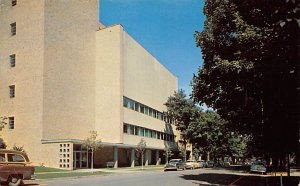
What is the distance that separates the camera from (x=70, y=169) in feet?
135

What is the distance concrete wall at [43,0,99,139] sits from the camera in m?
45.9

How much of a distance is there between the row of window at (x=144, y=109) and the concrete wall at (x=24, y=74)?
14.5m

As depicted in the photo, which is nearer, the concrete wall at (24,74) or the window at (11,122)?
the concrete wall at (24,74)

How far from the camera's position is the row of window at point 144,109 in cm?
5709

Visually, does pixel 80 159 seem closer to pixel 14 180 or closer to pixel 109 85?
pixel 109 85

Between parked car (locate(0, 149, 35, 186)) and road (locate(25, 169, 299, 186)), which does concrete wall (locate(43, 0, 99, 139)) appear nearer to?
road (locate(25, 169, 299, 186))

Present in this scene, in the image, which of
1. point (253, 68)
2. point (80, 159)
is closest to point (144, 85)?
point (80, 159)

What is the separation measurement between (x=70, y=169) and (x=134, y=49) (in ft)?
84.2

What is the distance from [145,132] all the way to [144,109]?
393cm

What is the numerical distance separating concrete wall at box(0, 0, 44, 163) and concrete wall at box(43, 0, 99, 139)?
98 cm

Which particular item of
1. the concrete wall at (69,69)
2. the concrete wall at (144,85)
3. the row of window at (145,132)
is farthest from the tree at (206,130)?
the concrete wall at (69,69)

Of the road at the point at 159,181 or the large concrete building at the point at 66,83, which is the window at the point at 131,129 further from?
the road at the point at 159,181

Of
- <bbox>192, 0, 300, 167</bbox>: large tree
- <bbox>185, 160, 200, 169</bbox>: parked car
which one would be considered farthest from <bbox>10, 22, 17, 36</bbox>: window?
<bbox>185, 160, 200, 169</bbox>: parked car

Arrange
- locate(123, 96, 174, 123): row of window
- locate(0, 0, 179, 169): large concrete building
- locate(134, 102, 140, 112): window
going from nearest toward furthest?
locate(0, 0, 179, 169): large concrete building → locate(123, 96, 174, 123): row of window → locate(134, 102, 140, 112): window
